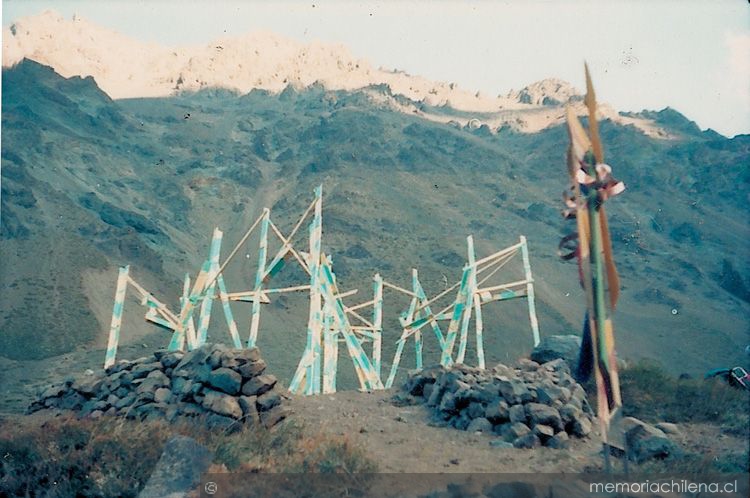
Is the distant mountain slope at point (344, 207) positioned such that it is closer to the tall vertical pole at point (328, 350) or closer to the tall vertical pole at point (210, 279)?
the tall vertical pole at point (328, 350)

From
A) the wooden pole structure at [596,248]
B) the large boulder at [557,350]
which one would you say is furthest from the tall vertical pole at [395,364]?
the wooden pole structure at [596,248]

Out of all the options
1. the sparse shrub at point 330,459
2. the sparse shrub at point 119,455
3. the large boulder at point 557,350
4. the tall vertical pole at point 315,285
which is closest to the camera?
the sparse shrub at point 119,455

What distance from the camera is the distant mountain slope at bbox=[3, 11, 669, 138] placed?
87.1m

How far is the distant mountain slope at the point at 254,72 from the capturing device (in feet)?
286

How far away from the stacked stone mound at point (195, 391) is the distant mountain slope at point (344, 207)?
2248 centimetres

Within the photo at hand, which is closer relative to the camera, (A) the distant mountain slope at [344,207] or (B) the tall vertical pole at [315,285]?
(B) the tall vertical pole at [315,285]

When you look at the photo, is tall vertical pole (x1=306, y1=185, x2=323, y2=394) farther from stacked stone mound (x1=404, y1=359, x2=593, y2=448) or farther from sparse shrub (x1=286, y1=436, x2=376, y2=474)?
sparse shrub (x1=286, y1=436, x2=376, y2=474)

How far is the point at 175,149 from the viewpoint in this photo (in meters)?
69.5

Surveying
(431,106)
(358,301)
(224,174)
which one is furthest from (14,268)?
(431,106)

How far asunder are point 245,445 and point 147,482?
1367mm

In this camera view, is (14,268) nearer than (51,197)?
Yes

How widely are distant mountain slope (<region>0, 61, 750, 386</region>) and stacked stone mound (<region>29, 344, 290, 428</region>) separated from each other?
2248 centimetres

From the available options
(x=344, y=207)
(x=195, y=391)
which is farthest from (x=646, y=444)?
(x=344, y=207)

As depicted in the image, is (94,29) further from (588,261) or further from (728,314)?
(588,261)
